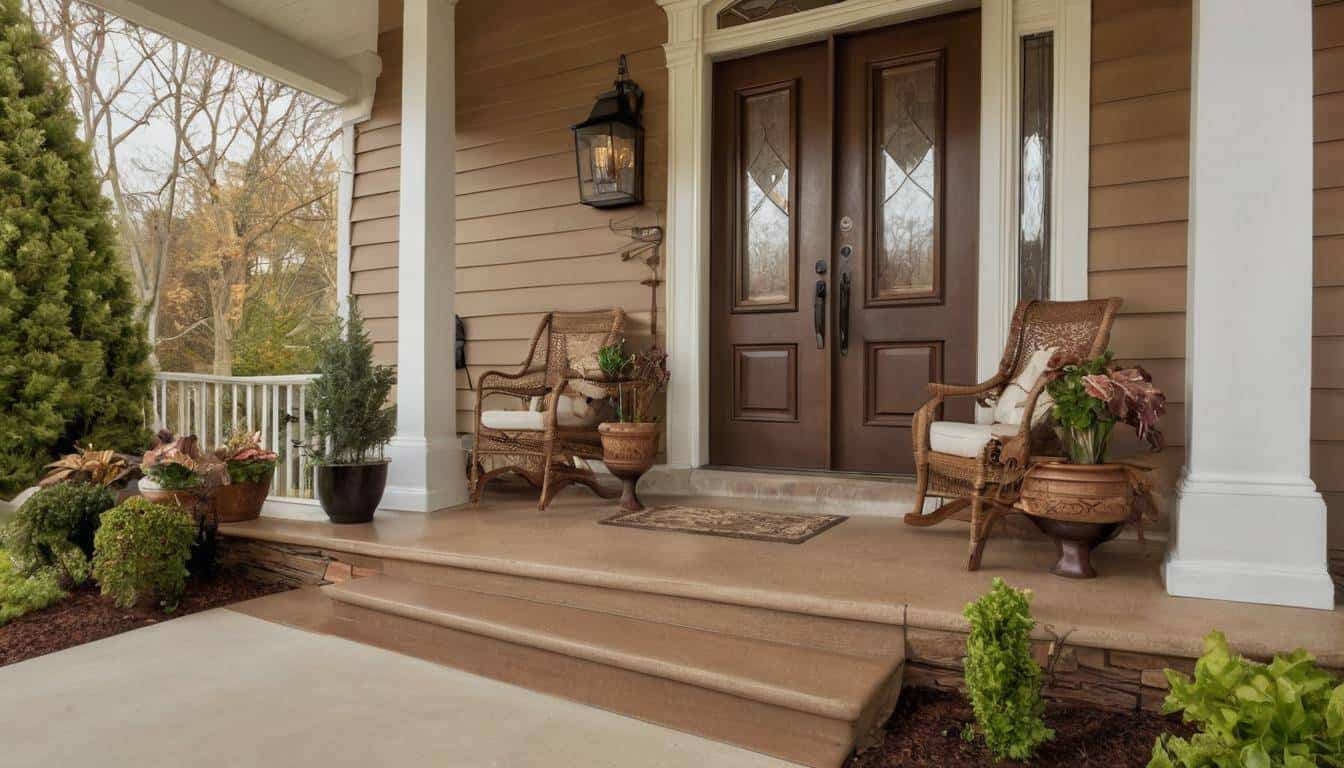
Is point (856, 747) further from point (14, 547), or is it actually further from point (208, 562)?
point (14, 547)

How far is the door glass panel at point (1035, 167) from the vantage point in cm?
319

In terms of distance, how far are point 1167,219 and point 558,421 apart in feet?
8.77

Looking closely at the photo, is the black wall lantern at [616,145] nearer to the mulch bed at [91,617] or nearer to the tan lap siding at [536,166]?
the tan lap siding at [536,166]

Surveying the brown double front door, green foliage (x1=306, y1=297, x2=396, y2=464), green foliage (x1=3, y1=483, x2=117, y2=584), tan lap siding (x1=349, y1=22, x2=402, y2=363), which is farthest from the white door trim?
green foliage (x1=3, y1=483, x2=117, y2=584)

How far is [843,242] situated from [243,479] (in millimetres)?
3014

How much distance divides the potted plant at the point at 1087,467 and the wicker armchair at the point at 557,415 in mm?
1971

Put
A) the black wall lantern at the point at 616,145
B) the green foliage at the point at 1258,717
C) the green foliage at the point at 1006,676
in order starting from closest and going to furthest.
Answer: the green foliage at the point at 1258,717, the green foliage at the point at 1006,676, the black wall lantern at the point at 616,145

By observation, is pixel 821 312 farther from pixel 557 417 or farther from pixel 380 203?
pixel 380 203

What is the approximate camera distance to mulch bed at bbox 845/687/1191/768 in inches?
63.7

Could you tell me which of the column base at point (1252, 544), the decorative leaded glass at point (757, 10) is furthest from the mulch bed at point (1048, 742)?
the decorative leaded glass at point (757, 10)

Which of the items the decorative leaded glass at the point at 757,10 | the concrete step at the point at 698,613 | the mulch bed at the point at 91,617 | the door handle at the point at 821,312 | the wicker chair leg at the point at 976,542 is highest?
the decorative leaded glass at the point at 757,10

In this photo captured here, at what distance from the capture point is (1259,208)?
2064 mm

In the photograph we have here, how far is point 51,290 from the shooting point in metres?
3.81

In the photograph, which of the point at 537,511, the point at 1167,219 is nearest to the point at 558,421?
the point at 537,511
